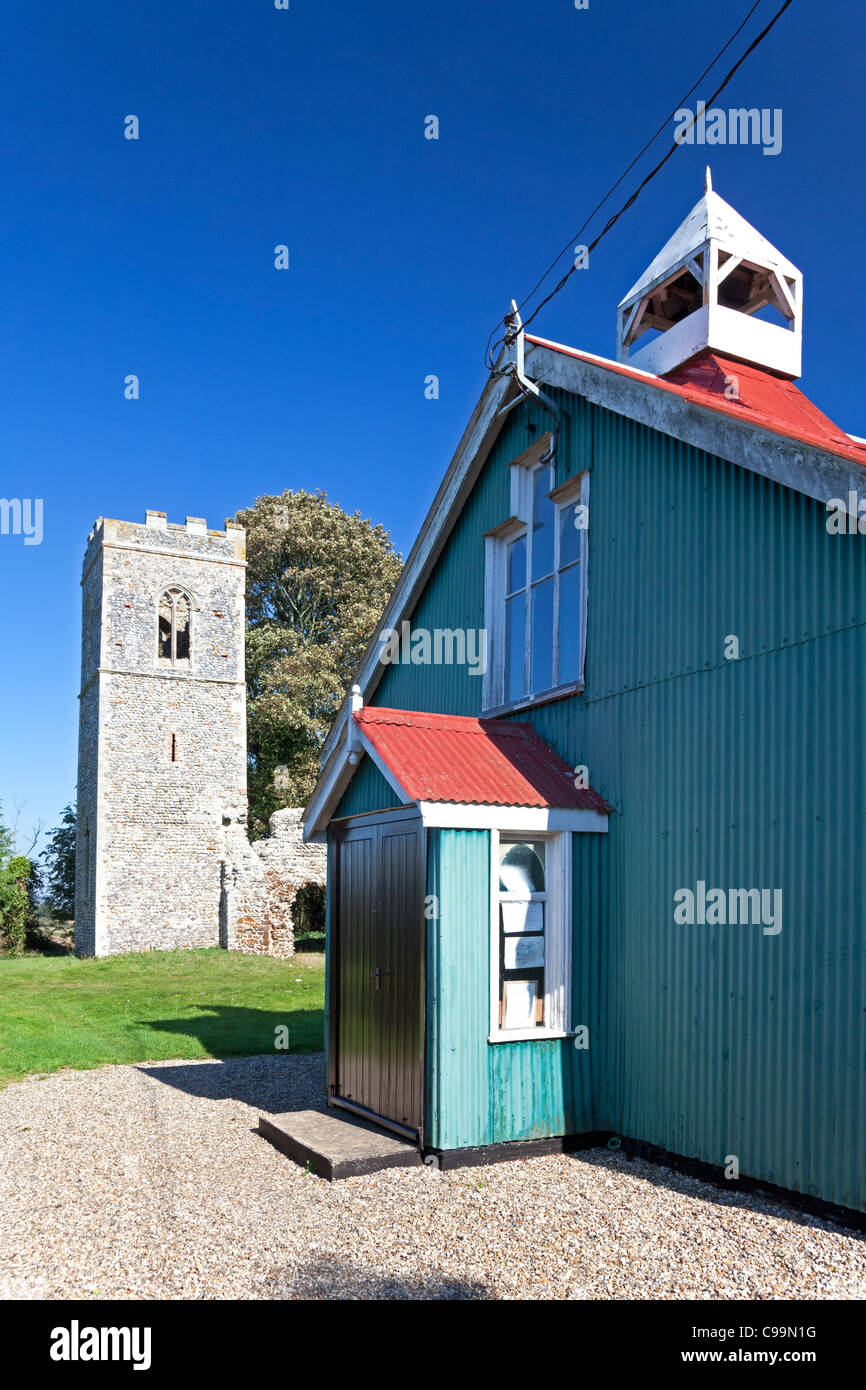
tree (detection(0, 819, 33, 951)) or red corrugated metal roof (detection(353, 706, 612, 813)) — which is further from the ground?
red corrugated metal roof (detection(353, 706, 612, 813))

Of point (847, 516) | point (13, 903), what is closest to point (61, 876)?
point (13, 903)

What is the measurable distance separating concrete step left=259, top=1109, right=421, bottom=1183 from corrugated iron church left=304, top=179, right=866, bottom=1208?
239 mm

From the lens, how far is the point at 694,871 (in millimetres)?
7762

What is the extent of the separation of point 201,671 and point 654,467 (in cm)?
Answer: 2809

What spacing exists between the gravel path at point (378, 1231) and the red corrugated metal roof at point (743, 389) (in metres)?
5.82

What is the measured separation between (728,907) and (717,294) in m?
7.70

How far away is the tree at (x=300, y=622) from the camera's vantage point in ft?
133

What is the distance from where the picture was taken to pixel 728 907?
738cm

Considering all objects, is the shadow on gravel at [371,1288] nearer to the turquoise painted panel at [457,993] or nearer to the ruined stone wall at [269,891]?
the turquoise painted panel at [457,993]

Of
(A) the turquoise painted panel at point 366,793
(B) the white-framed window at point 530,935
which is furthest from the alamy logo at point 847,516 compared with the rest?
(A) the turquoise painted panel at point 366,793

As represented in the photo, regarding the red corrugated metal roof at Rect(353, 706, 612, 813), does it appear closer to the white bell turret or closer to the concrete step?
the concrete step

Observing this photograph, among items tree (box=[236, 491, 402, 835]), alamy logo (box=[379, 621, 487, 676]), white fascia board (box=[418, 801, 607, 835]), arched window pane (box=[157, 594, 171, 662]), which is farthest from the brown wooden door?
tree (box=[236, 491, 402, 835])

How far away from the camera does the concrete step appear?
24.9 feet

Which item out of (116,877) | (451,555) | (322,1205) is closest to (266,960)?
(116,877)
